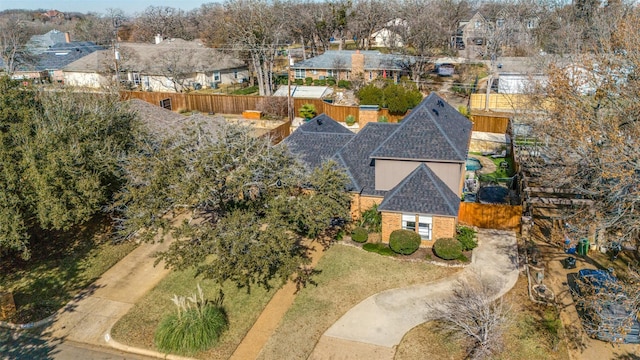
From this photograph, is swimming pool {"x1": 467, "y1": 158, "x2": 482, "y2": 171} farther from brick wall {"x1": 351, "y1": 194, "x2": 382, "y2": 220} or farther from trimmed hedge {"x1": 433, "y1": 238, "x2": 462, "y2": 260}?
trimmed hedge {"x1": 433, "y1": 238, "x2": 462, "y2": 260}

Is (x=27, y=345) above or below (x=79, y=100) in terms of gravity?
below

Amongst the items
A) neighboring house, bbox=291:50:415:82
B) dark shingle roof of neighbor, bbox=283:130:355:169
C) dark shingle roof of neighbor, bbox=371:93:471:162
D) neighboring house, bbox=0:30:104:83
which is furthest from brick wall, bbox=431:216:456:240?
neighboring house, bbox=0:30:104:83

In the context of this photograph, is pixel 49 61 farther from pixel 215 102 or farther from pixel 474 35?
pixel 474 35

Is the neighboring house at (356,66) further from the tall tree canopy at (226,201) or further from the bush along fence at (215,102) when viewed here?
the tall tree canopy at (226,201)

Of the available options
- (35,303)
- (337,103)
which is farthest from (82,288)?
(337,103)

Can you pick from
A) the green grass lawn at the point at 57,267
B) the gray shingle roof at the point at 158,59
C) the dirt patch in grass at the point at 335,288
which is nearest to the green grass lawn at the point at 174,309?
the dirt patch in grass at the point at 335,288

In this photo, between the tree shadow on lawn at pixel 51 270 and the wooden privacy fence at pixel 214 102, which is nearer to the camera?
the tree shadow on lawn at pixel 51 270

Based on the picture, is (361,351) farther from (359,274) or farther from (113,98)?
(113,98)
